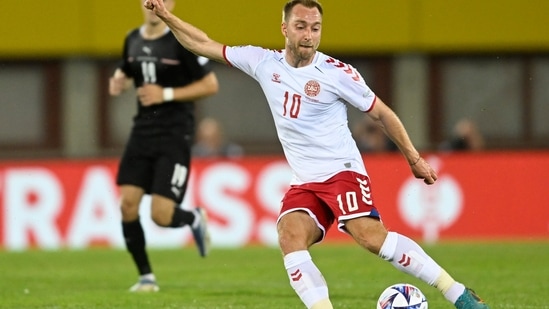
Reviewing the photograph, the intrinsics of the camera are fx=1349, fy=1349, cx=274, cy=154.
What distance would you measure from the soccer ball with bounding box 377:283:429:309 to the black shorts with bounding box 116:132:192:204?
3.75 metres

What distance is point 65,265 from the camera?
1566cm

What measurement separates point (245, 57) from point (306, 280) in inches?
64.4

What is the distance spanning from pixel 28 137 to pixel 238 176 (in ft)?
21.8

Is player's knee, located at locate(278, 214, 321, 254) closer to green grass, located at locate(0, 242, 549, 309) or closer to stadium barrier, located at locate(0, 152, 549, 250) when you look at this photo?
green grass, located at locate(0, 242, 549, 309)

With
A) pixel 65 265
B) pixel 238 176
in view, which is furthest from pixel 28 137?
pixel 65 265

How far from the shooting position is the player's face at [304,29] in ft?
29.1

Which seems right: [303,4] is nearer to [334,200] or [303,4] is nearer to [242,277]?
[334,200]

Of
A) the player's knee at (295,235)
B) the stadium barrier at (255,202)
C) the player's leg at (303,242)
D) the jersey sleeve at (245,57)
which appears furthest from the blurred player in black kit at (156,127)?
the stadium barrier at (255,202)

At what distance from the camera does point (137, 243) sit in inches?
476

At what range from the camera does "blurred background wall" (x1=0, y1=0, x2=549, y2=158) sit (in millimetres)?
23594

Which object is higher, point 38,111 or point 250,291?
point 38,111

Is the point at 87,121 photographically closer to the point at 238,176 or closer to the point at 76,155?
the point at 76,155

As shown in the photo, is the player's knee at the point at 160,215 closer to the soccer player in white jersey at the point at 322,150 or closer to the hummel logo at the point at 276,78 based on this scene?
the soccer player in white jersey at the point at 322,150

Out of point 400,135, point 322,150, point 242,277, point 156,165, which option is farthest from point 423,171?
point 242,277
